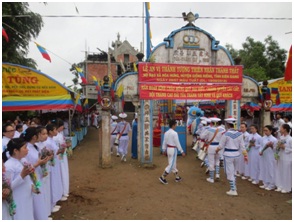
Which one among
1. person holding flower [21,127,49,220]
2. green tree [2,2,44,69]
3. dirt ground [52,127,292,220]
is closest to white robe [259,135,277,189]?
dirt ground [52,127,292,220]

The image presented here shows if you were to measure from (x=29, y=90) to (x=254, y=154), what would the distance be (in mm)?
7477

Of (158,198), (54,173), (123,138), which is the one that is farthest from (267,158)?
(54,173)

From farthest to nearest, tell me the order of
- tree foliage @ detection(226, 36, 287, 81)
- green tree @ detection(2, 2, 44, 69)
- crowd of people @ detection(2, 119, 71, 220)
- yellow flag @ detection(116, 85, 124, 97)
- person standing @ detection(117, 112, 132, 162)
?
tree foliage @ detection(226, 36, 287, 81)
green tree @ detection(2, 2, 44, 69)
person standing @ detection(117, 112, 132, 162)
yellow flag @ detection(116, 85, 124, 97)
crowd of people @ detection(2, 119, 71, 220)

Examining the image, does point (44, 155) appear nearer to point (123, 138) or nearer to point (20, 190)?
point (20, 190)

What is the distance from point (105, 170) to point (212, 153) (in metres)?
3.95

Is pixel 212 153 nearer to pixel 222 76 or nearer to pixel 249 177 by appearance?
pixel 249 177

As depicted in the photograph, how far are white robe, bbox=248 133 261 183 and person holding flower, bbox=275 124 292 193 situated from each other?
857mm

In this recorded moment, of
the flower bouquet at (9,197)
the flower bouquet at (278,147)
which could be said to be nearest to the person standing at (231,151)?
the flower bouquet at (278,147)

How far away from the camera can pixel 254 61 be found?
2816 cm

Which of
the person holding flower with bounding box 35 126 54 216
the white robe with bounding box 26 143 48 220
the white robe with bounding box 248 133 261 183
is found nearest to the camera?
the white robe with bounding box 26 143 48 220

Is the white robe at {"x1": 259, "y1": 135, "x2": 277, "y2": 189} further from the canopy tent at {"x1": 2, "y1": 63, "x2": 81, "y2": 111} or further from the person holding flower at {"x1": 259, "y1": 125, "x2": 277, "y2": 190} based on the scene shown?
the canopy tent at {"x1": 2, "y1": 63, "x2": 81, "y2": 111}

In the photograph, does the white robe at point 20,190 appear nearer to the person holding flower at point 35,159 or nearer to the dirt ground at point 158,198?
the person holding flower at point 35,159

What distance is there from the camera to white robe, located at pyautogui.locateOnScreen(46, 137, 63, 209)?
575 centimetres

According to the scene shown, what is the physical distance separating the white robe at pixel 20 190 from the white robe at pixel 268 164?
635cm
